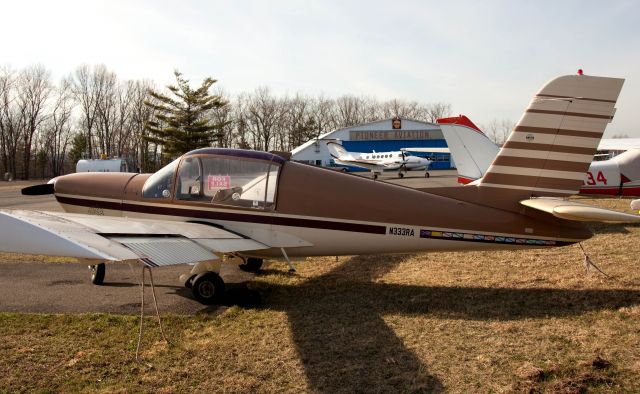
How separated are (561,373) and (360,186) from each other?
127 inches

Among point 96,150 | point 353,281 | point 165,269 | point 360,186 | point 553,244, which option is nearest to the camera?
point 553,244

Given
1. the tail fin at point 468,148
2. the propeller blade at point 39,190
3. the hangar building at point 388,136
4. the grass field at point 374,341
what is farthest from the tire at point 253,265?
the hangar building at point 388,136

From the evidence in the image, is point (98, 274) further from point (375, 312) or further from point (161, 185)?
point (375, 312)

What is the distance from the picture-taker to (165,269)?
8.02 meters

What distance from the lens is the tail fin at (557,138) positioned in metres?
5.52

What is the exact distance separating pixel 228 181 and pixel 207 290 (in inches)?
58.4

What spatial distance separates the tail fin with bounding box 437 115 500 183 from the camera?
41.7 feet

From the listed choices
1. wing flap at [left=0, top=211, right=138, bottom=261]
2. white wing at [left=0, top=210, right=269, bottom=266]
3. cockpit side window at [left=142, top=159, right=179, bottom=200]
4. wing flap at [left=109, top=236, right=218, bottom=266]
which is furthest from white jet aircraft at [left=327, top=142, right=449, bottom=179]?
wing flap at [left=0, top=211, right=138, bottom=261]

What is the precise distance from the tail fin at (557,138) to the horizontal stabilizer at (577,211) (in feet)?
0.97

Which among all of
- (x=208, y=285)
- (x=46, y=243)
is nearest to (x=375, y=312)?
(x=208, y=285)

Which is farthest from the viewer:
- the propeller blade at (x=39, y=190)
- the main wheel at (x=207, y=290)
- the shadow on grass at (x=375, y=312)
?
the propeller blade at (x=39, y=190)

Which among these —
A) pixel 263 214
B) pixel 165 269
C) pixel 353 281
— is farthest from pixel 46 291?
pixel 353 281

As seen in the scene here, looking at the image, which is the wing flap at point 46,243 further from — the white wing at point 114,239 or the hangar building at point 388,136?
the hangar building at point 388,136

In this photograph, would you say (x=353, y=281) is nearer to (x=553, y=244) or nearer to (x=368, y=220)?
(x=368, y=220)
